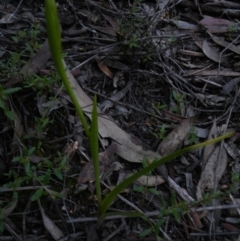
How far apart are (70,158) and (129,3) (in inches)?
30.2

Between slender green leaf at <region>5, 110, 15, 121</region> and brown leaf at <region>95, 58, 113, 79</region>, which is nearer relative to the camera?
slender green leaf at <region>5, 110, 15, 121</region>

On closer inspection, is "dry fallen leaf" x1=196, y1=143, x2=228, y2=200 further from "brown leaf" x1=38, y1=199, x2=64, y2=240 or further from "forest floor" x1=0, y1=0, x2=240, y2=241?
"brown leaf" x1=38, y1=199, x2=64, y2=240

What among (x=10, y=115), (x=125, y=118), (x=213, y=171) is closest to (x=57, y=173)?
(x=10, y=115)

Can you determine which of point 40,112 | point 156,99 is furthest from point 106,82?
point 40,112

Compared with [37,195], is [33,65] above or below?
above

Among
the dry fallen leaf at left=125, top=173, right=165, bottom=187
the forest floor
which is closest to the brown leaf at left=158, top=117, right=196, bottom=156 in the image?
the forest floor

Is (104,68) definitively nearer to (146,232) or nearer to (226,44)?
(226,44)

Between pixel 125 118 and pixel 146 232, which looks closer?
pixel 146 232

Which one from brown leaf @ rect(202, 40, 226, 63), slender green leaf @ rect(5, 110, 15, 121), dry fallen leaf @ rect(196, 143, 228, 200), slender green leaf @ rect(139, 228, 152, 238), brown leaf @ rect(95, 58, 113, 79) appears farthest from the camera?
brown leaf @ rect(202, 40, 226, 63)

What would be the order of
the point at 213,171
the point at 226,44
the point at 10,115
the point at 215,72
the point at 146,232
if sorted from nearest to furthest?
the point at 146,232 → the point at 10,115 → the point at 213,171 → the point at 215,72 → the point at 226,44

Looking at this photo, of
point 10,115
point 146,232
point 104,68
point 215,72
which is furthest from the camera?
point 215,72

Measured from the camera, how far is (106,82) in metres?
1.70

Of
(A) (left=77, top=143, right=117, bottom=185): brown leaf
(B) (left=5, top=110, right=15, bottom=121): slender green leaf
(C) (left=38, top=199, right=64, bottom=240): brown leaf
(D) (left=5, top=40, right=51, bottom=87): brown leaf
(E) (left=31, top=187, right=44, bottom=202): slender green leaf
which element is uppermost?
(D) (left=5, top=40, right=51, bottom=87): brown leaf

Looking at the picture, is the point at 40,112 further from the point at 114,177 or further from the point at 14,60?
the point at 114,177
